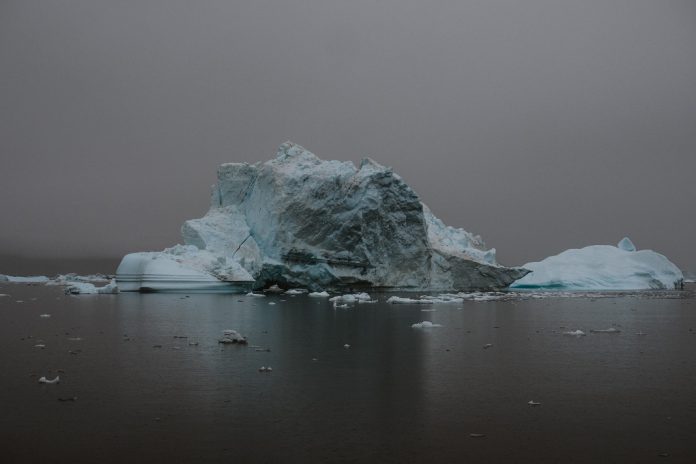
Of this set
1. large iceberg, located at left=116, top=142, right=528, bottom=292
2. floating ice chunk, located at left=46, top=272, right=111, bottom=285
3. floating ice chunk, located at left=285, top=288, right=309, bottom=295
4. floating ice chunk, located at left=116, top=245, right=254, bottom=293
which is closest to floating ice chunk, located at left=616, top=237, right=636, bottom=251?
large iceberg, located at left=116, top=142, right=528, bottom=292

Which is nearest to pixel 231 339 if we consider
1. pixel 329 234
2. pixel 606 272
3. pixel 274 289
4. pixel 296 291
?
pixel 329 234

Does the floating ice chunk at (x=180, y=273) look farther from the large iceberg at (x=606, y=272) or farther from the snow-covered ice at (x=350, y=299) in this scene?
the large iceberg at (x=606, y=272)

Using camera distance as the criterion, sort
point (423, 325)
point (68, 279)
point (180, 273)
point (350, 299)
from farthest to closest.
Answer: point (68, 279)
point (180, 273)
point (350, 299)
point (423, 325)

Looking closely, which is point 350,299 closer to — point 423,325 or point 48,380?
point 423,325

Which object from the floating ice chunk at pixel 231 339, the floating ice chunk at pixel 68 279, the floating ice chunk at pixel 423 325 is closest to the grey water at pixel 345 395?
the floating ice chunk at pixel 231 339

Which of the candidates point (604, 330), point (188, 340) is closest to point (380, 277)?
point (604, 330)

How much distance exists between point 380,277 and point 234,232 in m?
7.21

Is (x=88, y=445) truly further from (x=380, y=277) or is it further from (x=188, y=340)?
(x=380, y=277)

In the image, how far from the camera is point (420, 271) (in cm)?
2928

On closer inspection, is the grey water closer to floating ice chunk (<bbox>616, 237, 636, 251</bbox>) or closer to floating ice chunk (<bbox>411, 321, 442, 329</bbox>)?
floating ice chunk (<bbox>411, 321, 442, 329</bbox>)

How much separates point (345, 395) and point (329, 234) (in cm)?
2220

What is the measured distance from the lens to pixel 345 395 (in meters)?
6.06

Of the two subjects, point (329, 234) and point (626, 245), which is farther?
point (626, 245)

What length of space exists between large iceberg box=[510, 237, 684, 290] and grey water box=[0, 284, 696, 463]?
2394 cm
